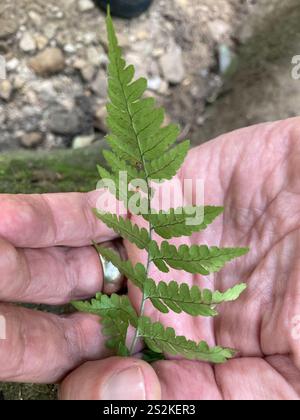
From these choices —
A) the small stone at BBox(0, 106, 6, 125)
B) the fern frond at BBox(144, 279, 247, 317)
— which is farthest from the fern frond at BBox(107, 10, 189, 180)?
the small stone at BBox(0, 106, 6, 125)

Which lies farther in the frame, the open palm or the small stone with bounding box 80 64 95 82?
the small stone with bounding box 80 64 95 82

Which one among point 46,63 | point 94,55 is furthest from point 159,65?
point 46,63

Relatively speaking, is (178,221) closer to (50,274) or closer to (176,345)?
(176,345)

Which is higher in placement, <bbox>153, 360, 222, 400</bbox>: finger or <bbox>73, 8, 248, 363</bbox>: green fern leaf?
<bbox>73, 8, 248, 363</bbox>: green fern leaf

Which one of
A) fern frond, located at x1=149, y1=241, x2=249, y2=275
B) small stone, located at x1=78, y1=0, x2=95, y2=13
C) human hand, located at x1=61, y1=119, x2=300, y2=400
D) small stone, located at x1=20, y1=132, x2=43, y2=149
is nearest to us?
fern frond, located at x1=149, y1=241, x2=249, y2=275

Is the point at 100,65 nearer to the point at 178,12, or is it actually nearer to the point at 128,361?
the point at 178,12

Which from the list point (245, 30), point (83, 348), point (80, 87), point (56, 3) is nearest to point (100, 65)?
point (80, 87)

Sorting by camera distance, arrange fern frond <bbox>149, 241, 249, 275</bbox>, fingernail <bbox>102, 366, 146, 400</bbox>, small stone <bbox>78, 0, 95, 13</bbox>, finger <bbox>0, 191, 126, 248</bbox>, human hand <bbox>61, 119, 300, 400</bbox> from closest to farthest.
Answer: fern frond <bbox>149, 241, 249, 275</bbox>
fingernail <bbox>102, 366, 146, 400</bbox>
human hand <bbox>61, 119, 300, 400</bbox>
finger <bbox>0, 191, 126, 248</bbox>
small stone <bbox>78, 0, 95, 13</bbox>

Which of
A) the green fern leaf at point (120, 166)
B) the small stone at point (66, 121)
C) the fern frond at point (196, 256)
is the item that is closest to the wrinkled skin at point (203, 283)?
the fern frond at point (196, 256)

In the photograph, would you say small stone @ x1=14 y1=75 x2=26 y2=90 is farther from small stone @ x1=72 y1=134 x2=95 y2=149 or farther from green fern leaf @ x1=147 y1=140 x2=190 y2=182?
green fern leaf @ x1=147 y1=140 x2=190 y2=182
